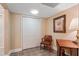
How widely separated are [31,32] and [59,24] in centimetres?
51

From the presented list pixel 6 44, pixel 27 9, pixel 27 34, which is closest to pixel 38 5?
pixel 27 9

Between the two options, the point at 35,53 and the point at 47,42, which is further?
the point at 47,42

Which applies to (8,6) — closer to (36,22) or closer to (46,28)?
(36,22)

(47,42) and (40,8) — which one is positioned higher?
(40,8)

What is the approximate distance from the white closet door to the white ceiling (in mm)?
109

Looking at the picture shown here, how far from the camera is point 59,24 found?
5.19 feet

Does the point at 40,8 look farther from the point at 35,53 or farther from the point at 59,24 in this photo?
the point at 35,53

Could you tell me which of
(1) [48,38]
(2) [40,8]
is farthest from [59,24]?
(2) [40,8]

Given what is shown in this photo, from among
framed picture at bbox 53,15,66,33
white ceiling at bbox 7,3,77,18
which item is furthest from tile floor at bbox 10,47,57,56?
white ceiling at bbox 7,3,77,18

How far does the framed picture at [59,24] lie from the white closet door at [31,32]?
0.26 m

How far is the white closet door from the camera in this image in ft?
5.41

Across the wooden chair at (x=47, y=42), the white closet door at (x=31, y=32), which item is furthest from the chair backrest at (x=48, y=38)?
the white closet door at (x=31, y=32)

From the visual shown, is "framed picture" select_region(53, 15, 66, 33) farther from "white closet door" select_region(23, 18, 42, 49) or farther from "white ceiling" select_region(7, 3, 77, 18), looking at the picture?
"white closet door" select_region(23, 18, 42, 49)

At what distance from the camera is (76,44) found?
1412 millimetres
